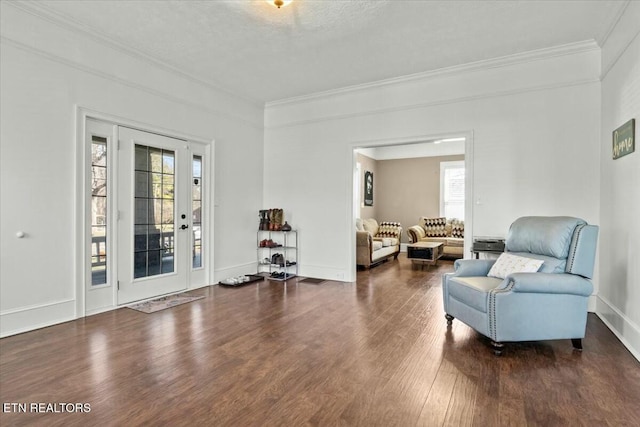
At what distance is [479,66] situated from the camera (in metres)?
4.38

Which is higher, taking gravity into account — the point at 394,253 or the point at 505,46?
the point at 505,46

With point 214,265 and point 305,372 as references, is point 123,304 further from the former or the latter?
point 305,372

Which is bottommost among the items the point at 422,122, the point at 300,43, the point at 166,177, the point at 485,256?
the point at 485,256

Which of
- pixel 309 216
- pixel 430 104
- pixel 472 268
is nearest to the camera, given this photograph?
pixel 472 268

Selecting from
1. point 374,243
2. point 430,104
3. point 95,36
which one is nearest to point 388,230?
point 374,243

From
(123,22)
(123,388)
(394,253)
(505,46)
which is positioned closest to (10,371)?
(123,388)

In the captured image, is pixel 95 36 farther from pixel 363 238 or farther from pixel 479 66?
pixel 363 238

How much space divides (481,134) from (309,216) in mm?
2782

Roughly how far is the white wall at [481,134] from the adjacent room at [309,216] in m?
0.03

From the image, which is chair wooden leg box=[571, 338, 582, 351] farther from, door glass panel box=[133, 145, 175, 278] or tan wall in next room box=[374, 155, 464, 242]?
tan wall in next room box=[374, 155, 464, 242]

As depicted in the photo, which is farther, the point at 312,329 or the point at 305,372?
the point at 312,329

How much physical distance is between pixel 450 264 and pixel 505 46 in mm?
4526

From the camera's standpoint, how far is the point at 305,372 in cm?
241

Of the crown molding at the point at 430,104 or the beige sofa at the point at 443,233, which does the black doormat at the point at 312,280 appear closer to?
the crown molding at the point at 430,104
